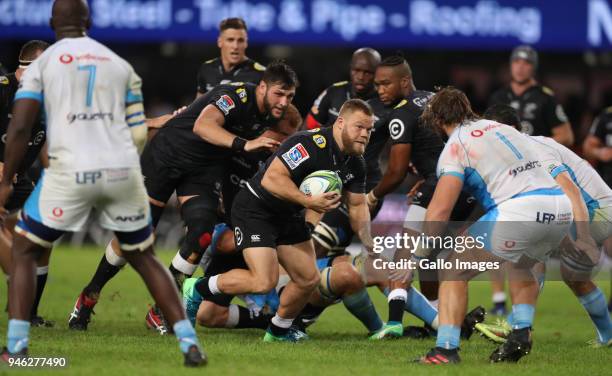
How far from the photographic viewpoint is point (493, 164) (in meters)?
7.79

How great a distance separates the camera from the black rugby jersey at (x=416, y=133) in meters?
10.4

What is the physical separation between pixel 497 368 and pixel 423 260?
8.58 ft

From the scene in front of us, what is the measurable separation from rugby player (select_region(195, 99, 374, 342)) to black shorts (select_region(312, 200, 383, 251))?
4.03 ft

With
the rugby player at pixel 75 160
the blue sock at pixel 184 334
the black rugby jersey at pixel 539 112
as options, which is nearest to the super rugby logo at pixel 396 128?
the black rugby jersey at pixel 539 112

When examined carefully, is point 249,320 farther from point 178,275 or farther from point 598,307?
point 598,307

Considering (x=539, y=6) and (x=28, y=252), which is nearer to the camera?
(x=28, y=252)

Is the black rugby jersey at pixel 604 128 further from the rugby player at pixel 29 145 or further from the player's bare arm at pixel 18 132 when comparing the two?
the player's bare arm at pixel 18 132

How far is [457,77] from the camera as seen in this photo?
23.2 m

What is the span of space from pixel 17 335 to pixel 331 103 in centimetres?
561

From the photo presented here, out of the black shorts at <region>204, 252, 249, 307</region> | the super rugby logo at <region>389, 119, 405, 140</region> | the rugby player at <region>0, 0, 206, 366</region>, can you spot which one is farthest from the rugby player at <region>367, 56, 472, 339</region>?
the rugby player at <region>0, 0, 206, 366</region>

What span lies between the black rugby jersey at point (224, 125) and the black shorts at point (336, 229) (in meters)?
1.14

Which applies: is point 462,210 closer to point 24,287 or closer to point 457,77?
point 24,287

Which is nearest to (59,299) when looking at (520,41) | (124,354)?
(124,354)

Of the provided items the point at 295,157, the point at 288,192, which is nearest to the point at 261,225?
the point at 288,192
